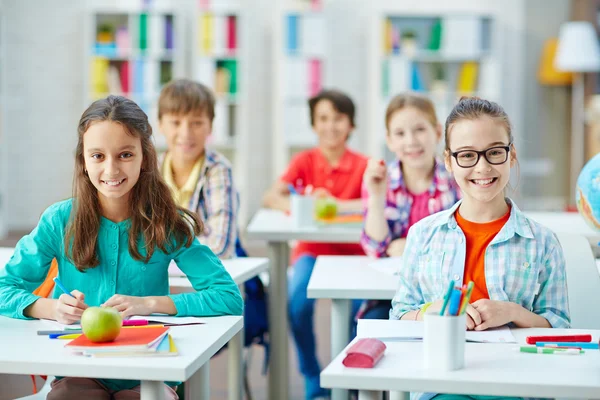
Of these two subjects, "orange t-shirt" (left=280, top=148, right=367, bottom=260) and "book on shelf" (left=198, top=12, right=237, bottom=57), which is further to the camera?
"book on shelf" (left=198, top=12, right=237, bottom=57)

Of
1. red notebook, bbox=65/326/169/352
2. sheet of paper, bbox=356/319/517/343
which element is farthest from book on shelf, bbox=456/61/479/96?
red notebook, bbox=65/326/169/352

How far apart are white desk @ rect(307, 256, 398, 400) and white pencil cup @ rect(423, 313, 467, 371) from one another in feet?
2.27

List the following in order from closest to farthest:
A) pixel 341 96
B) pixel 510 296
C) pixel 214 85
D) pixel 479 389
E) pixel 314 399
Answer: pixel 479 389 → pixel 510 296 → pixel 314 399 → pixel 341 96 → pixel 214 85

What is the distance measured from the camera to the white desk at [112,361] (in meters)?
1.31

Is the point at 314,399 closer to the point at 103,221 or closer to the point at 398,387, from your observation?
the point at 103,221

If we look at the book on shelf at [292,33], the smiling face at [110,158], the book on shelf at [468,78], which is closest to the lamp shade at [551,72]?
the book on shelf at [468,78]

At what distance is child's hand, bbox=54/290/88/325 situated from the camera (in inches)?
64.1

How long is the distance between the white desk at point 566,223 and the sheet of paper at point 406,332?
1.08 m

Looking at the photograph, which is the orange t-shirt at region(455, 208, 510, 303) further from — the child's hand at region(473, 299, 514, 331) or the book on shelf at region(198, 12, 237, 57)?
the book on shelf at region(198, 12, 237, 57)

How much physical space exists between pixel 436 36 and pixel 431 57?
188 mm

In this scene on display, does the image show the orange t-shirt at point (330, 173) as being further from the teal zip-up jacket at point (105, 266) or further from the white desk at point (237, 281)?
the teal zip-up jacket at point (105, 266)

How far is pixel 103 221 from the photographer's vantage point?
185 cm

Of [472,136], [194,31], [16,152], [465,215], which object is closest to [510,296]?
[465,215]

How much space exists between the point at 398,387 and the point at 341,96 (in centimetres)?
249
